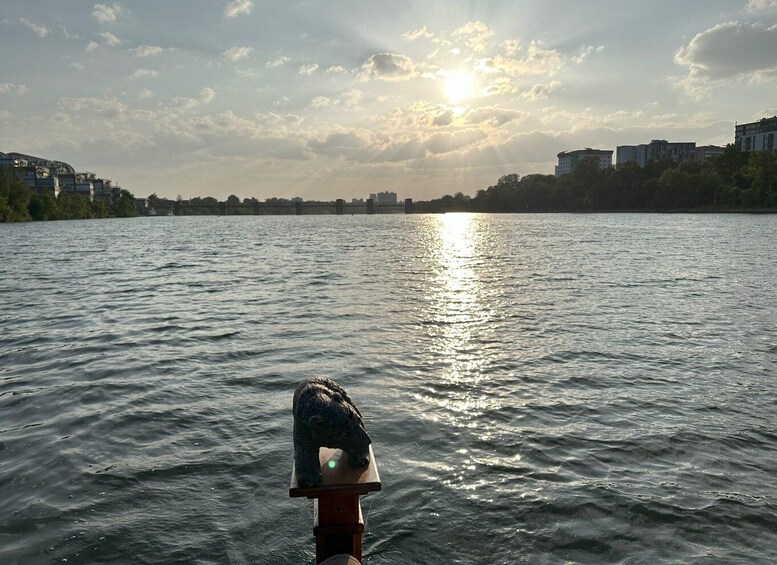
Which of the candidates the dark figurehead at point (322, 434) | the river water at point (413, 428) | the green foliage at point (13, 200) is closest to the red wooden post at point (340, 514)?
the dark figurehead at point (322, 434)

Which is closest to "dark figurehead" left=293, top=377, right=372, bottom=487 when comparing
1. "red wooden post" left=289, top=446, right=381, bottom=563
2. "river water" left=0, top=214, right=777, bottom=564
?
"red wooden post" left=289, top=446, right=381, bottom=563

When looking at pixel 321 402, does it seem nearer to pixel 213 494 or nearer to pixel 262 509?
pixel 262 509

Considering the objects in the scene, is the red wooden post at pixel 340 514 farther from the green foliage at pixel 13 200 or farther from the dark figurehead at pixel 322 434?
the green foliage at pixel 13 200

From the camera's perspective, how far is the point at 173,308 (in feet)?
81.4

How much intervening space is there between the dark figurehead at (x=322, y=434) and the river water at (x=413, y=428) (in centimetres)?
276

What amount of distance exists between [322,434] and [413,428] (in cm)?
633

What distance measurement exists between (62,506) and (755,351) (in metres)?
18.4

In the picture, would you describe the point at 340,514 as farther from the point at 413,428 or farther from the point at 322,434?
the point at 413,428

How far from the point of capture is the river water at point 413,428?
7160 millimetres

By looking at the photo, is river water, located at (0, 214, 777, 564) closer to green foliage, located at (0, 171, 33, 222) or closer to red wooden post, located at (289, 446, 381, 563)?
red wooden post, located at (289, 446, 381, 563)

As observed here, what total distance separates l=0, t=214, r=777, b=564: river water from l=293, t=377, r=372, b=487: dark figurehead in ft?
9.06

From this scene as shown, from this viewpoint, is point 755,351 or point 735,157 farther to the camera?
point 735,157

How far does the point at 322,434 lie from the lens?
4.73m

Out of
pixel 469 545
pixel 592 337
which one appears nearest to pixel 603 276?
pixel 592 337
